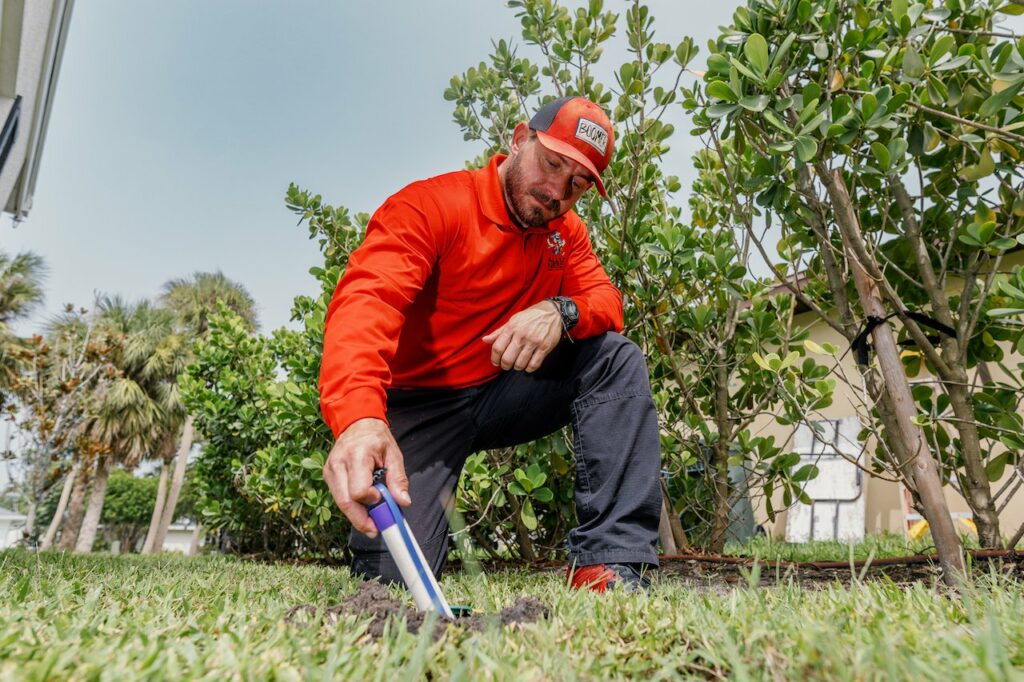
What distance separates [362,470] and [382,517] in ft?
0.51

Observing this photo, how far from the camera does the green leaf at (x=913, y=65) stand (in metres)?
2.41

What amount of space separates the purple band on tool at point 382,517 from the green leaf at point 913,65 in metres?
2.33

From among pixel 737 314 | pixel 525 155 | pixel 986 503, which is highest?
pixel 525 155

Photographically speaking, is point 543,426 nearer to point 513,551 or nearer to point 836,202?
point 836,202

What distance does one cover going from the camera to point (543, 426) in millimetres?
2889

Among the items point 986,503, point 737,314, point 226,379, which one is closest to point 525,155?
point 737,314

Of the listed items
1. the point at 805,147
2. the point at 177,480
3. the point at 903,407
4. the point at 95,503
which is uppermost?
the point at 805,147

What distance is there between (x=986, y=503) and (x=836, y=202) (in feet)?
4.30

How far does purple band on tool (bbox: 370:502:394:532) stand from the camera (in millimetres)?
1520

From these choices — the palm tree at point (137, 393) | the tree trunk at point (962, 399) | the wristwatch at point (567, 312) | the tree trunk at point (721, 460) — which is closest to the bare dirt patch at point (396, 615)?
the wristwatch at point (567, 312)

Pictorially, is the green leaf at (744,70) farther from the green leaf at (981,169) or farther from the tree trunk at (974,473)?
the tree trunk at (974,473)

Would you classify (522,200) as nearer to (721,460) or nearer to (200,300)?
(721,460)

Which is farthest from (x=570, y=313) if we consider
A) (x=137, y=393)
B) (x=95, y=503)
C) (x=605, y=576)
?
(x=95, y=503)

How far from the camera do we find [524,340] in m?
2.38
